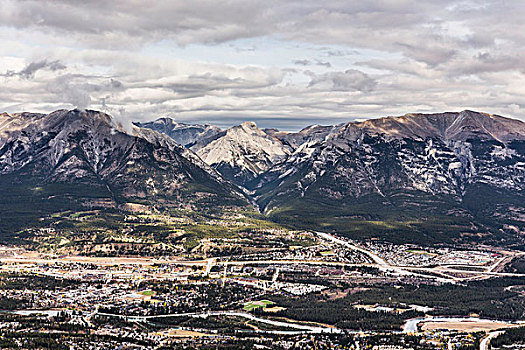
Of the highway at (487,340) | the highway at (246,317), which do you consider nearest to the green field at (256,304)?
the highway at (246,317)

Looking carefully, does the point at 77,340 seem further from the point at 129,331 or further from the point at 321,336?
the point at 321,336

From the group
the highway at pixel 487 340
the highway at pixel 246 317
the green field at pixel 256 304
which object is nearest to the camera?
the highway at pixel 487 340

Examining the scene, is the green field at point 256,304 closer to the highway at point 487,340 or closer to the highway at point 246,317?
the highway at point 246,317

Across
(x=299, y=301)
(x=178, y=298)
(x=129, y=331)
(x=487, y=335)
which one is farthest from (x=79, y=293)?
(x=487, y=335)

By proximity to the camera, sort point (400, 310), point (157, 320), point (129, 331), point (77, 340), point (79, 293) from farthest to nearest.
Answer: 1. point (79, 293)
2. point (400, 310)
3. point (157, 320)
4. point (129, 331)
5. point (77, 340)

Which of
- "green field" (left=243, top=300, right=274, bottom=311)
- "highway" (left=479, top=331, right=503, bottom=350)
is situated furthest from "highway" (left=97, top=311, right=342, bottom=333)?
"highway" (left=479, top=331, right=503, bottom=350)

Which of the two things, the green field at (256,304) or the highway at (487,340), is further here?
the green field at (256,304)

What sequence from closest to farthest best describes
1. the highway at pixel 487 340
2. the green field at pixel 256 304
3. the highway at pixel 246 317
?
the highway at pixel 487 340, the highway at pixel 246 317, the green field at pixel 256 304

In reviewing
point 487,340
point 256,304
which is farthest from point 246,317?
point 487,340

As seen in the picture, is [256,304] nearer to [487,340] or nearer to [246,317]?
[246,317]

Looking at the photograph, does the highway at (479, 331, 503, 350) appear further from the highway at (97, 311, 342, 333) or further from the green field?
the green field

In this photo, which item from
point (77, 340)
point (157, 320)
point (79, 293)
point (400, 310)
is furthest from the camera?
point (79, 293)
